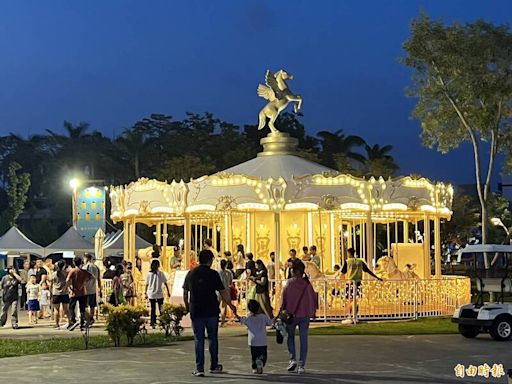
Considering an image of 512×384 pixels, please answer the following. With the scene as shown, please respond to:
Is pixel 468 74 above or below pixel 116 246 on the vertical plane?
above

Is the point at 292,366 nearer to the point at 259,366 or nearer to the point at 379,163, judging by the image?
the point at 259,366

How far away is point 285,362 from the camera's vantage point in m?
12.5

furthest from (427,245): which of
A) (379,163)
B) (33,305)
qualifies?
(379,163)

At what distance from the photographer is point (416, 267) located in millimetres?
25812

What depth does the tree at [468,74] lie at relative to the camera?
3147 centimetres

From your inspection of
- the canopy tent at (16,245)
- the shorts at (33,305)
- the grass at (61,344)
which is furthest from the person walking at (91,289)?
the canopy tent at (16,245)

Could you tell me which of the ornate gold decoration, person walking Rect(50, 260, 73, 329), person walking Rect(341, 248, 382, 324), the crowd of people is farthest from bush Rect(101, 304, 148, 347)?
the ornate gold decoration

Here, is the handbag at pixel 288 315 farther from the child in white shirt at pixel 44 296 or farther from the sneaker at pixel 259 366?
the child in white shirt at pixel 44 296

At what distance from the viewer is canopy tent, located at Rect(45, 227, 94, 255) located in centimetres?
3666

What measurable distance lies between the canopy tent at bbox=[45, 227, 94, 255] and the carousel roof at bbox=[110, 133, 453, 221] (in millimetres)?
12428

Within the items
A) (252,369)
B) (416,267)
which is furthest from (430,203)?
(252,369)

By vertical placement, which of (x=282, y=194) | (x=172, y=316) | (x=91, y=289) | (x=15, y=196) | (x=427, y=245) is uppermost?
(x=15, y=196)

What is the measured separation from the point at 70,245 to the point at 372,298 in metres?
19.9

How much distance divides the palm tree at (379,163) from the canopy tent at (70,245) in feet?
63.3
